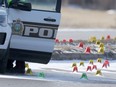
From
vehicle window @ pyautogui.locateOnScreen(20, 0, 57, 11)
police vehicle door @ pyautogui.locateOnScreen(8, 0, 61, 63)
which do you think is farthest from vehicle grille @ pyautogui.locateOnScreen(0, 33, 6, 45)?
vehicle window @ pyautogui.locateOnScreen(20, 0, 57, 11)

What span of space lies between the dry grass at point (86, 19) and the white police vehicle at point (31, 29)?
68.3ft

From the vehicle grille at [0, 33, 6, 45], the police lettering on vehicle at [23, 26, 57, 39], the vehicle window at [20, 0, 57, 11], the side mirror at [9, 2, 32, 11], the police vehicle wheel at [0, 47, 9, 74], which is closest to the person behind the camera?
Answer: the vehicle grille at [0, 33, 6, 45]

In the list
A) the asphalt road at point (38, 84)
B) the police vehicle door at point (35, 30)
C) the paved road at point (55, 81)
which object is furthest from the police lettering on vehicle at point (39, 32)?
the asphalt road at point (38, 84)

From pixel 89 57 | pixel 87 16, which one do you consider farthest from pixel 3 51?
pixel 87 16

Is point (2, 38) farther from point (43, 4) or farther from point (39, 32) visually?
point (43, 4)

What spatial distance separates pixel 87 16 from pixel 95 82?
28.5 meters

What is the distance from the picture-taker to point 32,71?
1484cm

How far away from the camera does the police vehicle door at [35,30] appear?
538 inches

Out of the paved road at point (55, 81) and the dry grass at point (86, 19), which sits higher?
the paved road at point (55, 81)

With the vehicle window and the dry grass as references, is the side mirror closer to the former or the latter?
the vehicle window

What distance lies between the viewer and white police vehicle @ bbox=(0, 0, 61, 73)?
44.5 ft

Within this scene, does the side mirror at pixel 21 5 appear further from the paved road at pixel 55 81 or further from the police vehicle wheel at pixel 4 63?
the paved road at pixel 55 81

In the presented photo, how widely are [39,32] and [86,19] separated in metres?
26.7

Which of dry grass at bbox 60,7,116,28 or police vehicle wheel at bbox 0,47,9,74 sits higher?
police vehicle wheel at bbox 0,47,9,74
